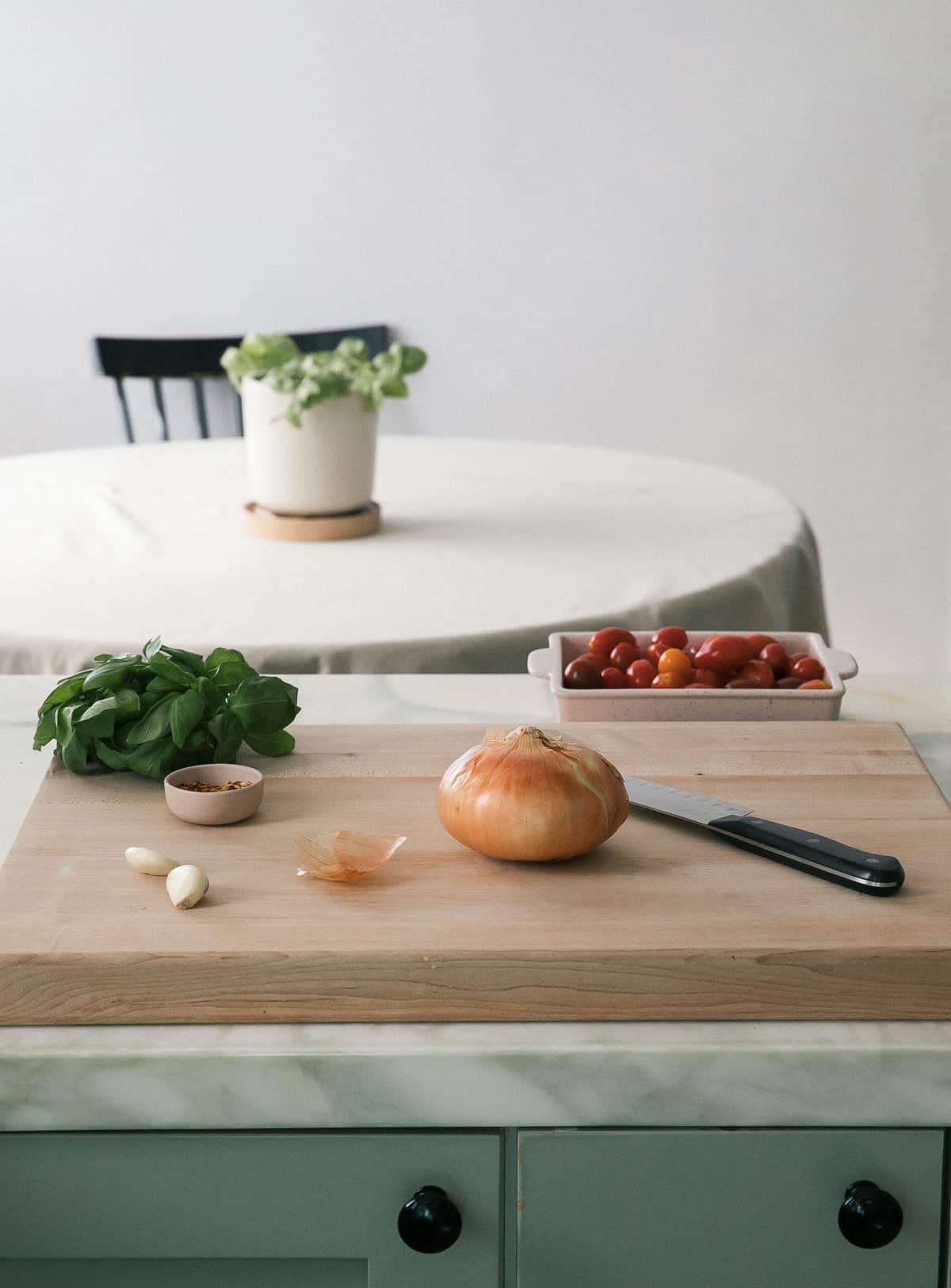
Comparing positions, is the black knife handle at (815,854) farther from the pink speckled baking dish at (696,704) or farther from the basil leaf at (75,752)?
the basil leaf at (75,752)

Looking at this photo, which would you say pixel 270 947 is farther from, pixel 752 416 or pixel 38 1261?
pixel 752 416

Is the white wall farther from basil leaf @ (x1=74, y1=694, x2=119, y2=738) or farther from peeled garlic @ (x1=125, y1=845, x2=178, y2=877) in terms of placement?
peeled garlic @ (x1=125, y1=845, x2=178, y2=877)

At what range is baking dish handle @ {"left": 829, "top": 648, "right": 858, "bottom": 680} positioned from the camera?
112 centimetres

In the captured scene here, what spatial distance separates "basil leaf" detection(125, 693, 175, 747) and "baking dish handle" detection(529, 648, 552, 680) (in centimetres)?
32

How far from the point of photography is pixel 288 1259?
751mm

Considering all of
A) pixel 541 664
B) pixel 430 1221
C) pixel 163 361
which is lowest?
pixel 163 361

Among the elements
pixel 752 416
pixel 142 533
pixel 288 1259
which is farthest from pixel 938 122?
pixel 288 1259

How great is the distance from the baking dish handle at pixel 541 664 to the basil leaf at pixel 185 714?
306mm

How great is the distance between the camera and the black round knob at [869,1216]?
71cm

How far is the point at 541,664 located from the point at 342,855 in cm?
40

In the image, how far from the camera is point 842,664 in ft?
3.74

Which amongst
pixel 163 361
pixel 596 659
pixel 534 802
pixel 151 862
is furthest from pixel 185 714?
pixel 163 361

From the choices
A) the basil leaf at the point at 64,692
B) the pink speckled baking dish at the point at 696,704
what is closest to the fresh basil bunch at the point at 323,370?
the pink speckled baking dish at the point at 696,704

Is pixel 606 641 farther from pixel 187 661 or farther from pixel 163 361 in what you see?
pixel 163 361
